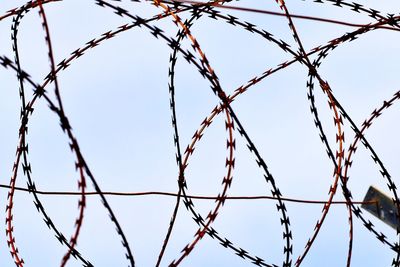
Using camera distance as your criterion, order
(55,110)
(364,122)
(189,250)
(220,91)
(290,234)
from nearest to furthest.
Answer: (55,110) → (189,250) → (220,91) → (290,234) → (364,122)

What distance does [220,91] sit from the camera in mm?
6211

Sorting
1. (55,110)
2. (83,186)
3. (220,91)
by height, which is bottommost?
(83,186)

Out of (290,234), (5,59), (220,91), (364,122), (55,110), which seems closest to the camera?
(55,110)

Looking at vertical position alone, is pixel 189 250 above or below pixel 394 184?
below

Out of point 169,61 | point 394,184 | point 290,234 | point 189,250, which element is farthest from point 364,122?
point 189,250

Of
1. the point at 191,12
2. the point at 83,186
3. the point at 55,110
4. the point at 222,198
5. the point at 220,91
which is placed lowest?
the point at 83,186

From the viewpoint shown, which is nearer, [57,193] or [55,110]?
[55,110]

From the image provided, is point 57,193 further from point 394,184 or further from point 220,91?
point 394,184

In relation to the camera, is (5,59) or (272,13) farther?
(272,13)

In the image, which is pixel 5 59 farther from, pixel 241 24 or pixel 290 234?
pixel 290 234

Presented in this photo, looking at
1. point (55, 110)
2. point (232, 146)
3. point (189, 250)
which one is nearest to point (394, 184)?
point (232, 146)

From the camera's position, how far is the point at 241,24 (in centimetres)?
692

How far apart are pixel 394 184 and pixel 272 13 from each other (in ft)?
5.72

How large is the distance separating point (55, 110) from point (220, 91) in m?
1.93
